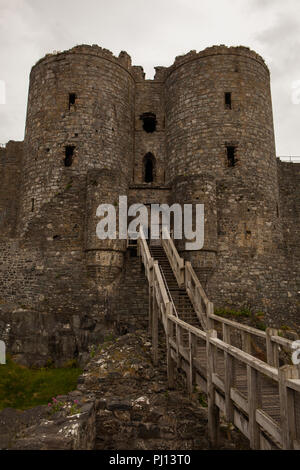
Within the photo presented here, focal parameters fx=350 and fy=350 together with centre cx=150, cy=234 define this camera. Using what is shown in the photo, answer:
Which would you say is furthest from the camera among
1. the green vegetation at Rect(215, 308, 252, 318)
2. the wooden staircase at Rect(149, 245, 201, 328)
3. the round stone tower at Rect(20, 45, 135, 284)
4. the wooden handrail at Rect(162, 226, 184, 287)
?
the round stone tower at Rect(20, 45, 135, 284)

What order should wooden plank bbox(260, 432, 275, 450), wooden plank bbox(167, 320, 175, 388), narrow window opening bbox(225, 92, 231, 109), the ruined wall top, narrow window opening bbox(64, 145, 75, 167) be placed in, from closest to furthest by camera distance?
wooden plank bbox(260, 432, 275, 450) < wooden plank bbox(167, 320, 175, 388) < narrow window opening bbox(64, 145, 75, 167) < narrow window opening bbox(225, 92, 231, 109) < the ruined wall top

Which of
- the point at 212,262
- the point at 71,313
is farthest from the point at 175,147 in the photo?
the point at 71,313

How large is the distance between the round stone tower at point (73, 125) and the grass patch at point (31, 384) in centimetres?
568

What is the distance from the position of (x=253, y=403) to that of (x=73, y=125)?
1300 centimetres

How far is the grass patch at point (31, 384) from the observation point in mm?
10031

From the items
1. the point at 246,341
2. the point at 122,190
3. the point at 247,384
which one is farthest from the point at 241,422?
the point at 122,190

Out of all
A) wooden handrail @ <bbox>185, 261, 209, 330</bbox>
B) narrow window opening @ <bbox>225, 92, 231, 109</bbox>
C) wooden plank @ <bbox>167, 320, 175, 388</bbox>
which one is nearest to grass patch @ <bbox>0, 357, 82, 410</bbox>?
wooden plank @ <bbox>167, 320, 175, 388</bbox>

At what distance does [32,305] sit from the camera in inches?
526

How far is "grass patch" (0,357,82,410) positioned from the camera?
10.0 meters

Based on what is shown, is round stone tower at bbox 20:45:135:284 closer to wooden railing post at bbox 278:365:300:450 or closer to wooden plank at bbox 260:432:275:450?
wooden plank at bbox 260:432:275:450

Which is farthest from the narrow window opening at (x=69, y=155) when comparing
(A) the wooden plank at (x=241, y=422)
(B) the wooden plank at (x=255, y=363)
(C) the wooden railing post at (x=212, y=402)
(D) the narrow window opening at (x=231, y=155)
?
(A) the wooden plank at (x=241, y=422)

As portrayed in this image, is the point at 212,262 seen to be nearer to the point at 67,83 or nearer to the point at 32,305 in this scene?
the point at 32,305

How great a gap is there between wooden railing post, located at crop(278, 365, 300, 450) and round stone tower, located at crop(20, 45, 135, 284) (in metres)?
10.7

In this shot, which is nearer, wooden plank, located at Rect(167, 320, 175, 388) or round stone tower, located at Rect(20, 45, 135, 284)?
wooden plank, located at Rect(167, 320, 175, 388)
